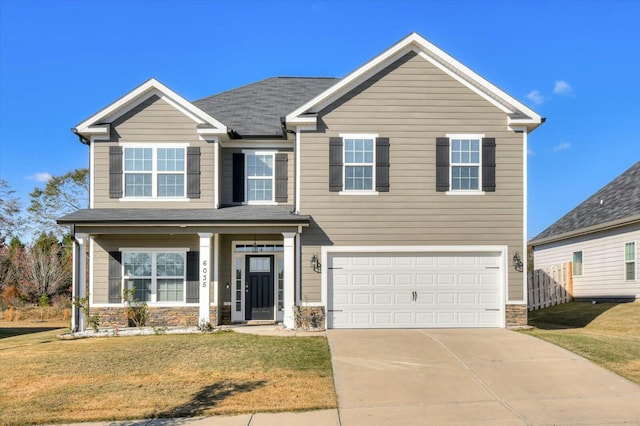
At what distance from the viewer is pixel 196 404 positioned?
8.77m

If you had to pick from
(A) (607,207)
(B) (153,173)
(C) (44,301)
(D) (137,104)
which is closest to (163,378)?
(B) (153,173)

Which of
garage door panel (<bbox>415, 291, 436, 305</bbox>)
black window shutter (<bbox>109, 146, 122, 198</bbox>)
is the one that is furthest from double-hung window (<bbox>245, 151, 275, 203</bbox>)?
garage door panel (<bbox>415, 291, 436, 305</bbox>)

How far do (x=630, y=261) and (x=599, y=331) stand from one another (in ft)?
16.1

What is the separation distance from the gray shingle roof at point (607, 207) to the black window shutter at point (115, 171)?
A: 52.8ft

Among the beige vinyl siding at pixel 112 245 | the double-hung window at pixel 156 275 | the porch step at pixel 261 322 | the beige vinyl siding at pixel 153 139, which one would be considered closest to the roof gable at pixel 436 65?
the beige vinyl siding at pixel 153 139

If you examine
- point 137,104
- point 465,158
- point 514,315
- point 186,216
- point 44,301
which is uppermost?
point 137,104

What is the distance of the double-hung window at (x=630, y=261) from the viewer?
62.4 feet

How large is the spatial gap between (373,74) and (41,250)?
21.4 metres

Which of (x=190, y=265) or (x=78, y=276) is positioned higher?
(x=190, y=265)

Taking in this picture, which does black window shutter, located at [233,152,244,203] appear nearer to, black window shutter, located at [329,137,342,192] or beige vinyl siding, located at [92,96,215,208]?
beige vinyl siding, located at [92,96,215,208]

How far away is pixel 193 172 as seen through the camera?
16266mm

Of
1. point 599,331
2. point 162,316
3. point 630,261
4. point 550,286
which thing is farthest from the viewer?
point 550,286

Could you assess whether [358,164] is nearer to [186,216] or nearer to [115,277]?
[186,216]

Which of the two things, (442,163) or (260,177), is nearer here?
(442,163)
